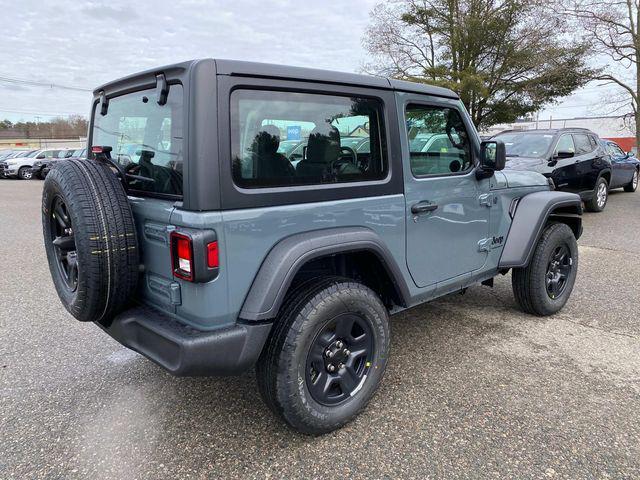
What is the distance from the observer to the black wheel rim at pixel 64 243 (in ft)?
7.85

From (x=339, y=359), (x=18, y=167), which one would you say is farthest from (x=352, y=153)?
(x=18, y=167)

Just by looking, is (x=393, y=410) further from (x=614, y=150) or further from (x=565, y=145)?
(x=614, y=150)

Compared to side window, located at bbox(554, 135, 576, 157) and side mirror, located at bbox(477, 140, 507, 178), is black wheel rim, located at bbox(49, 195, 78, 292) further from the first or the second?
side window, located at bbox(554, 135, 576, 157)

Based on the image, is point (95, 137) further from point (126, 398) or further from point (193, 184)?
point (126, 398)

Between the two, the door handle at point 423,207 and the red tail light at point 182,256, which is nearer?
the red tail light at point 182,256

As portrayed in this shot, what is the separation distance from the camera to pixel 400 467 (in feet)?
7.23

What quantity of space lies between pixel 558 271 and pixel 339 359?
2538 millimetres

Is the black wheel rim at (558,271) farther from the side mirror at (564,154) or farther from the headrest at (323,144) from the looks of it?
the side mirror at (564,154)

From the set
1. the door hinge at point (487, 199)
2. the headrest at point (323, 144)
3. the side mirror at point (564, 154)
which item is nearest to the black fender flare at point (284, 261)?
the headrest at point (323, 144)

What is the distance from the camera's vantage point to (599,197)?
9.95 m

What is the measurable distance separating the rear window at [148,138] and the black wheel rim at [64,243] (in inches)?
15.0

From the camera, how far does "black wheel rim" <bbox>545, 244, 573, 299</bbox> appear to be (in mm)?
3957

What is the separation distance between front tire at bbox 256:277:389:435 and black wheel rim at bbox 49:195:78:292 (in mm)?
1138

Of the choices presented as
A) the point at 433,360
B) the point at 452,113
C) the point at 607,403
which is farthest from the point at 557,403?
the point at 452,113
